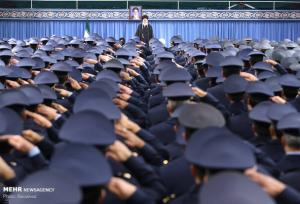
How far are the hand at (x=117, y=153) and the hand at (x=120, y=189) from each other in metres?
0.32

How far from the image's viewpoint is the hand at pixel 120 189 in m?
2.54

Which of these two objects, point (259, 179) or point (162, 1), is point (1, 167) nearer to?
point (259, 179)

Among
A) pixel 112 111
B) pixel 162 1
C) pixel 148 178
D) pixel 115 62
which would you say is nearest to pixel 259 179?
pixel 148 178

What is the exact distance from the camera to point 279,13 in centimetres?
2048

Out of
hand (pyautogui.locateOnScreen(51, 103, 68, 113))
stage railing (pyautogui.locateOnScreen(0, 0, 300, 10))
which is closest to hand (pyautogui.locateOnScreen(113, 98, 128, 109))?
hand (pyautogui.locateOnScreen(51, 103, 68, 113))

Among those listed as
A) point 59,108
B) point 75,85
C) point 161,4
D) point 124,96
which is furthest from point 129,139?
point 161,4

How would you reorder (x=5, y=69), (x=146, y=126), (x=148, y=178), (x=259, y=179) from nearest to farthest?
(x=259, y=179) < (x=148, y=178) < (x=146, y=126) < (x=5, y=69)

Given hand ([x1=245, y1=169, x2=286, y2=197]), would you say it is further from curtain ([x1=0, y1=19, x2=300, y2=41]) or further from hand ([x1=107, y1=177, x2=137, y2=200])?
curtain ([x1=0, y1=19, x2=300, y2=41])

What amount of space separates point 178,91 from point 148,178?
1546mm

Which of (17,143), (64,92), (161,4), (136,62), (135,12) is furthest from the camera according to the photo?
(161,4)

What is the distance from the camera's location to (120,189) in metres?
2.58

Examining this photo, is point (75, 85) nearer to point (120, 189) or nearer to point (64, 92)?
point (64, 92)

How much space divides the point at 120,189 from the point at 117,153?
15.0 inches

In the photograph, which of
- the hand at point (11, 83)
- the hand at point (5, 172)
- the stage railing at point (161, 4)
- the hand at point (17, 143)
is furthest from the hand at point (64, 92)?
the stage railing at point (161, 4)
